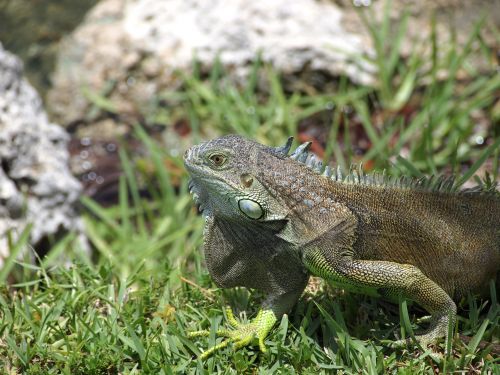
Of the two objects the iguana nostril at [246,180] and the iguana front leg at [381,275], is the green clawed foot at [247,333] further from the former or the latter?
the iguana nostril at [246,180]

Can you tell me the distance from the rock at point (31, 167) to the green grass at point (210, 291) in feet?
0.84

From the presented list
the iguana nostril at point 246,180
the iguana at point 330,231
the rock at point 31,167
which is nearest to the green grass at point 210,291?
the iguana at point 330,231

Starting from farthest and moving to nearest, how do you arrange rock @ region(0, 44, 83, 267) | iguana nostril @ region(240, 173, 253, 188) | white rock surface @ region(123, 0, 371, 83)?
white rock surface @ region(123, 0, 371, 83) → rock @ region(0, 44, 83, 267) → iguana nostril @ region(240, 173, 253, 188)

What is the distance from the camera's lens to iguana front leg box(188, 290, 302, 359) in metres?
3.65

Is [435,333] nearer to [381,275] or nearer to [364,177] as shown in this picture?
[381,275]

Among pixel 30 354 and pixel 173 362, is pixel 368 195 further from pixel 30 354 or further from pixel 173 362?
pixel 30 354

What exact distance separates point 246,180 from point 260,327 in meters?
0.81

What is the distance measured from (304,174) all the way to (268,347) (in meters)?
0.94

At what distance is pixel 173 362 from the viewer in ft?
11.9

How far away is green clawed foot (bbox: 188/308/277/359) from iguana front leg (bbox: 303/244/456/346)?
1.40 feet

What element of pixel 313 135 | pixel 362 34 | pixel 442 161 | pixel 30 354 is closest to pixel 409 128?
pixel 442 161

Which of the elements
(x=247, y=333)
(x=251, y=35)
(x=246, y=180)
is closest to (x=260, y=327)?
(x=247, y=333)

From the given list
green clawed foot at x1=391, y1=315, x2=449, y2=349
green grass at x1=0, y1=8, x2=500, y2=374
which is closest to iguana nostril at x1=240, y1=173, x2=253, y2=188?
green grass at x1=0, y1=8, x2=500, y2=374

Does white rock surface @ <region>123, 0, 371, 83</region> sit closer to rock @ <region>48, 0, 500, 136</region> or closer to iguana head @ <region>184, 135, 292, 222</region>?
rock @ <region>48, 0, 500, 136</region>
